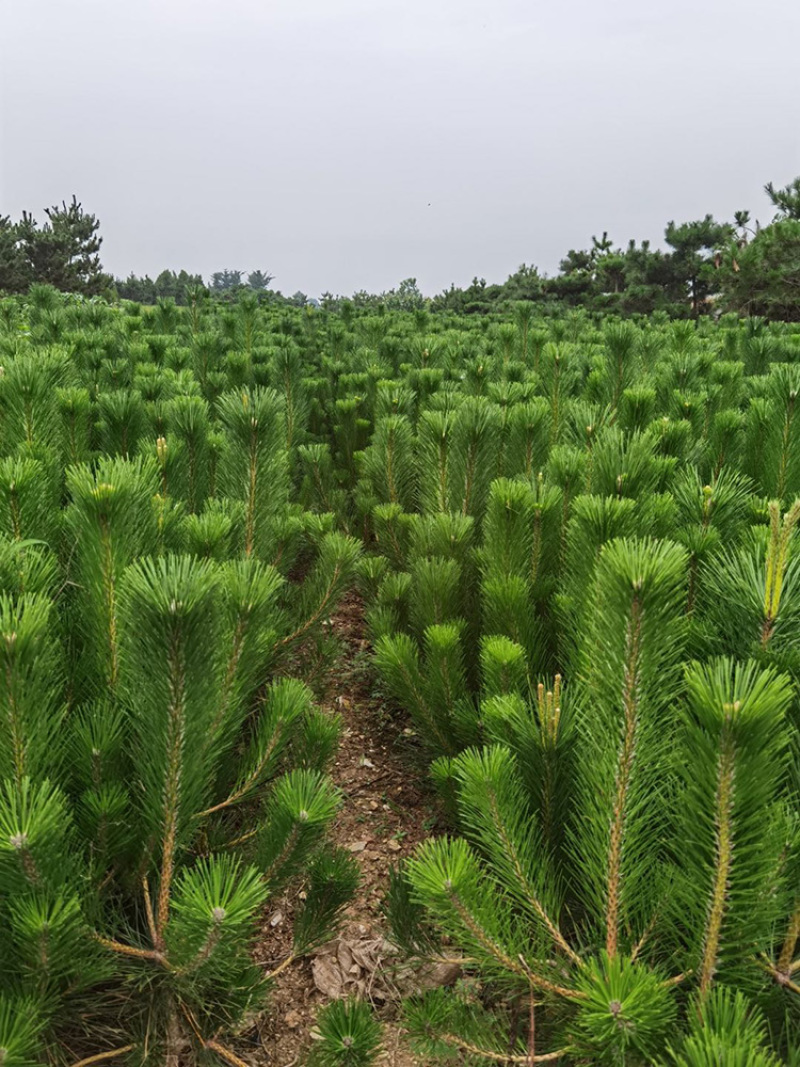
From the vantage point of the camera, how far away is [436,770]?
1873mm

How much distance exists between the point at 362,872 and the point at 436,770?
58cm

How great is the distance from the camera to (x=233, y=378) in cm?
382

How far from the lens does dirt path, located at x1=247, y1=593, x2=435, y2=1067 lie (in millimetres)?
1715

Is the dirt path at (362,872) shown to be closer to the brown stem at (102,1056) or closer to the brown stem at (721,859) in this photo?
the brown stem at (102,1056)

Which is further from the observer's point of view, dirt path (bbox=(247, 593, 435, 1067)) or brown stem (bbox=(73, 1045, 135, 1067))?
dirt path (bbox=(247, 593, 435, 1067))

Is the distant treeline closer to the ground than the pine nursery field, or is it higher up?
higher up

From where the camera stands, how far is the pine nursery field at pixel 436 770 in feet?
3.32

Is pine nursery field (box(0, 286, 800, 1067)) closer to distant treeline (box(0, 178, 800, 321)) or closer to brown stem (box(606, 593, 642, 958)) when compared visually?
brown stem (box(606, 593, 642, 958))

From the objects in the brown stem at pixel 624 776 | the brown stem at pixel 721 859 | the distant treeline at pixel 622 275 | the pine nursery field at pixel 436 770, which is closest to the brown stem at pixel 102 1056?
the pine nursery field at pixel 436 770

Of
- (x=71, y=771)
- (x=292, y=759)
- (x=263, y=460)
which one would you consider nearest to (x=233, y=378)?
(x=263, y=460)

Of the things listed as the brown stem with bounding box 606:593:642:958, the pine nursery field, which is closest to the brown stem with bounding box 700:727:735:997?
the pine nursery field

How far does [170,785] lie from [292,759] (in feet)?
2.49

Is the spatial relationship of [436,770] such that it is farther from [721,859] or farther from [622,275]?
[622,275]

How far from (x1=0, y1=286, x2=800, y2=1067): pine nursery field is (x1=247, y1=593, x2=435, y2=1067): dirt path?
5 centimetres
